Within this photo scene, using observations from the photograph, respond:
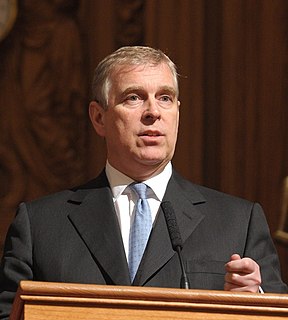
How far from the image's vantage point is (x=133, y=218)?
11.1 ft

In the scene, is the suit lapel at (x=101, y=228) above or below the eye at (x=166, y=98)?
below

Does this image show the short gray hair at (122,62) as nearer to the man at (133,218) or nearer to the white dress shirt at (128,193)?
the man at (133,218)

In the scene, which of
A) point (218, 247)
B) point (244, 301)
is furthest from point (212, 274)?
point (244, 301)

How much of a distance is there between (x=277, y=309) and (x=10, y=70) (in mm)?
2559

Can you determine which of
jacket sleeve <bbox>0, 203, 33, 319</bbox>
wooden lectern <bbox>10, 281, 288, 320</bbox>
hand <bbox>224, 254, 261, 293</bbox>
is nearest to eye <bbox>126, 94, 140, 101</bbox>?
jacket sleeve <bbox>0, 203, 33, 319</bbox>

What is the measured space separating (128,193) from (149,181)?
6 cm

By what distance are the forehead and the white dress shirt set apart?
23cm

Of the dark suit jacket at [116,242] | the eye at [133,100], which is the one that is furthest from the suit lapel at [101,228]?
the eye at [133,100]

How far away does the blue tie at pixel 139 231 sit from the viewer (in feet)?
10.7

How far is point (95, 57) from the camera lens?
16.3ft

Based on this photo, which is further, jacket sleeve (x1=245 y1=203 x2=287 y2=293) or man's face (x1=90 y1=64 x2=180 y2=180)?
man's face (x1=90 y1=64 x2=180 y2=180)

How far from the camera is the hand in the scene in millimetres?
2955

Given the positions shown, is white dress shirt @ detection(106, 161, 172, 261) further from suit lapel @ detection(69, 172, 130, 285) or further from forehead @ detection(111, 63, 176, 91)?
forehead @ detection(111, 63, 176, 91)

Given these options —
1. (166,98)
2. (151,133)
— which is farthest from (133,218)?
(166,98)
